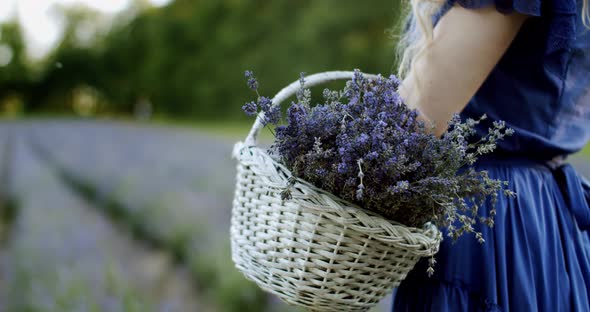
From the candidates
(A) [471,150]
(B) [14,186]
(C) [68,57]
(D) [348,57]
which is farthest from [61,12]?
(A) [471,150]

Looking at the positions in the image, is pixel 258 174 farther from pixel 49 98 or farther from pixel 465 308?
pixel 49 98

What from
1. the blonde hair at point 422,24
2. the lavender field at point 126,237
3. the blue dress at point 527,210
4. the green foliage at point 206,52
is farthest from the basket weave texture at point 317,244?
the green foliage at point 206,52

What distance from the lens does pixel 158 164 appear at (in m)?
6.91

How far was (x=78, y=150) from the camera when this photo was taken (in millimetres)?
9047

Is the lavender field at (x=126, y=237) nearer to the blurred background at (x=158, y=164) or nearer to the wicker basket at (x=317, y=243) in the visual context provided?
the blurred background at (x=158, y=164)

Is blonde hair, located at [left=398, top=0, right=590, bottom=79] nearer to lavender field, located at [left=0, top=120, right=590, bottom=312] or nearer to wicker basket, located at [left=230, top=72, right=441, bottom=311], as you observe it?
wicker basket, located at [left=230, top=72, right=441, bottom=311]

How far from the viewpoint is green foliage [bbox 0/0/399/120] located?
51.8 ft

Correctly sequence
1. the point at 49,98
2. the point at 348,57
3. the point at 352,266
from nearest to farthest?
1. the point at 352,266
2. the point at 348,57
3. the point at 49,98

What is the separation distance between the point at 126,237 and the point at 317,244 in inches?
157

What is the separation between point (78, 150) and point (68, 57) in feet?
61.6

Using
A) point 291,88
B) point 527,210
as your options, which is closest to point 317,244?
point 291,88

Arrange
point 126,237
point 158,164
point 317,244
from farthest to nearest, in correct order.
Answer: point 158,164 → point 126,237 → point 317,244

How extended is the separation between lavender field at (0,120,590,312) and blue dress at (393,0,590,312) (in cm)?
170

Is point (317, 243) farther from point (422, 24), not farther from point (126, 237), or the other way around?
point (126, 237)
